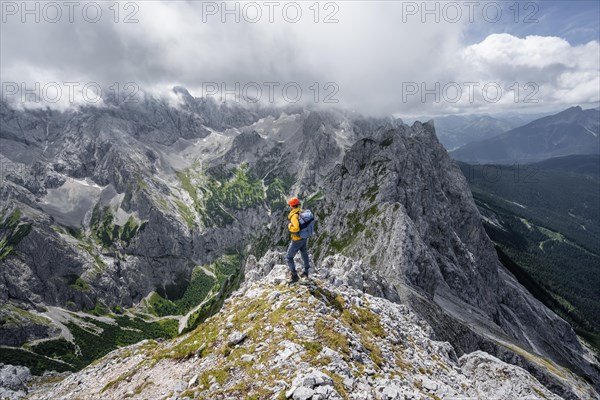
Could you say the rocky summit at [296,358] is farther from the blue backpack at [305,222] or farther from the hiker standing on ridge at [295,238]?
the blue backpack at [305,222]

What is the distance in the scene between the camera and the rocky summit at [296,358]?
1988 cm

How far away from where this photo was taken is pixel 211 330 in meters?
29.6

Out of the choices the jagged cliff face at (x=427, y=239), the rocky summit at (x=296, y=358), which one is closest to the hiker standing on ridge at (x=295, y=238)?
the rocky summit at (x=296, y=358)

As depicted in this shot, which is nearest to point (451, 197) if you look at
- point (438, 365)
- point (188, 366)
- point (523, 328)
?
point (523, 328)

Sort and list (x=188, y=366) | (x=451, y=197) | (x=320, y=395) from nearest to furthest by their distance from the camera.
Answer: (x=320, y=395) → (x=188, y=366) → (x=451, y=197)

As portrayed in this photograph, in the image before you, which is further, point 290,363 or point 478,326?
point 478,326

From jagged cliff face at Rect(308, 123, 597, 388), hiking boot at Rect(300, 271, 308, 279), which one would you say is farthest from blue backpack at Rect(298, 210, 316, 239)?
jagged cliff face at Rect(308, 123, 597, 388)

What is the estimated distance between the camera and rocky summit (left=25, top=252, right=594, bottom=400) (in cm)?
1988

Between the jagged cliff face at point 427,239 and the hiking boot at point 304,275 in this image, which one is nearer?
the hiking boot at point 304,275

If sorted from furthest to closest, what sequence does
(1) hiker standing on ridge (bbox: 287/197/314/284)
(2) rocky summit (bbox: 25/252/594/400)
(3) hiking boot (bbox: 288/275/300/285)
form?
(3) hiking boot (bbox: 288/275/300/285)
(1) hiker standing on ridge (bbox: 287/197/314/284)
(2) rocky summit (bbox: 25/252/594/400)

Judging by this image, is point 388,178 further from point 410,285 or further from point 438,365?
point 438,365

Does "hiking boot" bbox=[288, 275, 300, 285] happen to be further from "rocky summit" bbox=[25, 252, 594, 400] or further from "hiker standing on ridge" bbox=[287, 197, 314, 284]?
"rocky summit" bbox=[25, 252, 594, 400]

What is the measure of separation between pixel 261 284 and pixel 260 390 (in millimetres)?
15829

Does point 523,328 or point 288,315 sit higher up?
point 288,315
